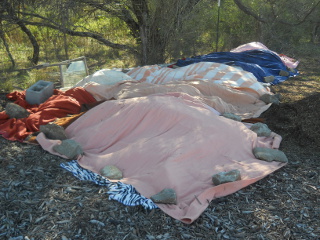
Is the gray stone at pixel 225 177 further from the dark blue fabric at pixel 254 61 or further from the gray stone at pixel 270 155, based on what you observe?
the dark blue fabric at pixel 254 61

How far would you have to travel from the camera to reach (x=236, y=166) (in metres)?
3.17

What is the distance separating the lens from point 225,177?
9.35 feet

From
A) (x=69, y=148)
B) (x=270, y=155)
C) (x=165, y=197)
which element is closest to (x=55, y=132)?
(x=69, y=148)

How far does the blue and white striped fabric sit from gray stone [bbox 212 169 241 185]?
23.5 inches

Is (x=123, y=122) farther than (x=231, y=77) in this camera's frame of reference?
No

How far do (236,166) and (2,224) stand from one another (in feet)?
6.80

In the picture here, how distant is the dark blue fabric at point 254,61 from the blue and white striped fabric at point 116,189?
4197 millimetres

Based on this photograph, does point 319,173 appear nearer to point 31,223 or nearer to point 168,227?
point 168,227

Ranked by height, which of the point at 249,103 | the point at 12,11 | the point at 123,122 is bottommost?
the point at 249,103

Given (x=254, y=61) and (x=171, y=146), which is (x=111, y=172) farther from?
(x=254, y=61)

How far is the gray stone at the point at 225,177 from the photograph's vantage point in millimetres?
2834

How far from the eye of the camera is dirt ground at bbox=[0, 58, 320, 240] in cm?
238

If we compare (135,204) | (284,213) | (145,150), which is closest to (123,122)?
(145,150)

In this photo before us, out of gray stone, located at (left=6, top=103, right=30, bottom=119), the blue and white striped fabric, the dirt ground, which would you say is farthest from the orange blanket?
the blue and white striped fabric
